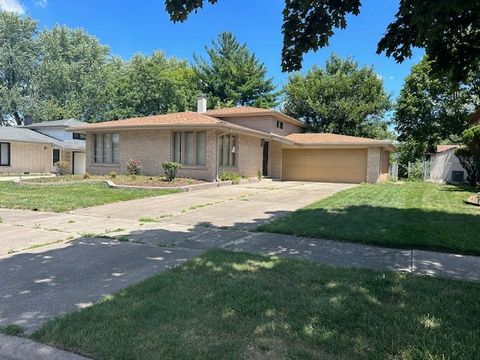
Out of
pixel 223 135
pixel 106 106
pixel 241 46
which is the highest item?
pixel 241 46

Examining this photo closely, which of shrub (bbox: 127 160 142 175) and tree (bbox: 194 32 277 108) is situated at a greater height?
tree (bbox: 194 32 277 108)

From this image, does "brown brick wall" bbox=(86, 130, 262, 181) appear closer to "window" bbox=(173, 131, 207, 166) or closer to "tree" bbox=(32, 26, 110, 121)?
"window" bbox=(173, 131, 207, 166)

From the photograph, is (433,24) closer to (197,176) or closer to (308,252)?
(308,252)

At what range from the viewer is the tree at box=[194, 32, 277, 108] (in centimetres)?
3747

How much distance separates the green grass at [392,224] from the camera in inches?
258

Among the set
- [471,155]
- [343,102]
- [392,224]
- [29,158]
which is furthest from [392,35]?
[29,158]

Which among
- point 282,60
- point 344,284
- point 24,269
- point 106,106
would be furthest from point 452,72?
point 106,106

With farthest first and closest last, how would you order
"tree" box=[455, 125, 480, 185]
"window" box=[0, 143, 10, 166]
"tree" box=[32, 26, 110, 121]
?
"tree" box=[32, 26, 110, 121]
"window" box=[0, 143, 10, 166]
"tree" box=[455, 125, 480, 185]

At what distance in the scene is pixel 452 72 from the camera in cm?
837

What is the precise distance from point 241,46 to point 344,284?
128ft

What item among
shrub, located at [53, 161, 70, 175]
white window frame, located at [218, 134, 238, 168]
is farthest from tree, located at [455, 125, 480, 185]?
shrub, located at [53, 161, 70, 175]

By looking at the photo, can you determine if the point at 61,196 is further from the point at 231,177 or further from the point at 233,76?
the point at 233,76

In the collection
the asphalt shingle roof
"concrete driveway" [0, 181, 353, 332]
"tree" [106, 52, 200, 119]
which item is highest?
"tree" [106, 52, 200, 119]

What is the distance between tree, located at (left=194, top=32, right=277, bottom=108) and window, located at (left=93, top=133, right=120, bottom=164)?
15948 millimetres
